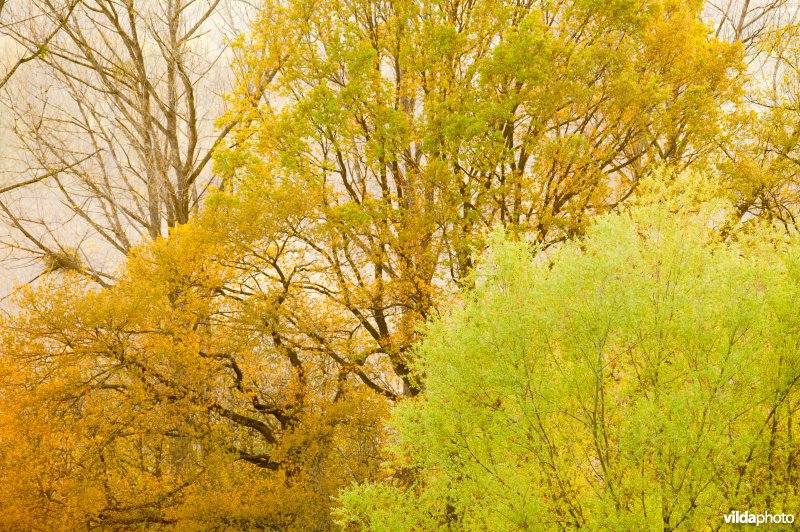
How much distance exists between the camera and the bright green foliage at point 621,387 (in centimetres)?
809

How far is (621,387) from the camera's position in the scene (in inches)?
362

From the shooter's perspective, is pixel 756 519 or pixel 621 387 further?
pixel 621 387

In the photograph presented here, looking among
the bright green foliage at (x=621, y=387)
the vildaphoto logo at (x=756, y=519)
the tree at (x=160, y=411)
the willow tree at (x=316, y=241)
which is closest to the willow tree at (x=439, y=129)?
the willow tree at (x=316, y=241)

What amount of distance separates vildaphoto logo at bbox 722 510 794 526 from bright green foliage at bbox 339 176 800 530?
134 mm

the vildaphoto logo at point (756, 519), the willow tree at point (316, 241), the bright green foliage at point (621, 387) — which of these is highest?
the willow tree at point (316, 241)

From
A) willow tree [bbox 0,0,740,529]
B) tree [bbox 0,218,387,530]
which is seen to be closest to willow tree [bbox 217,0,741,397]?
willow tree [bbox 0,0,740,529]

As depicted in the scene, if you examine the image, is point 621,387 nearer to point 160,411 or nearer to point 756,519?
point 756,519

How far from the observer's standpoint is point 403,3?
14539mm

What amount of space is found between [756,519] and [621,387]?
85.9 inches

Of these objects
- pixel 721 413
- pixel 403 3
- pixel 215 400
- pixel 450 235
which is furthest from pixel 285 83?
pixel 721 413

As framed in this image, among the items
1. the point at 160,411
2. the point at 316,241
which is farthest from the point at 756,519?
the point at 160,411

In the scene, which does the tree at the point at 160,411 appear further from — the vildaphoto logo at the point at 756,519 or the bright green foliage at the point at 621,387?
the vildaphoto logo at the point at 756,519

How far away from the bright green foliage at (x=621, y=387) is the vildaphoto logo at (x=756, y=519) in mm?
134

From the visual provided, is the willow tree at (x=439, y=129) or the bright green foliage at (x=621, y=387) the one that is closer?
the bright green foliage at (x=621, y=387)
